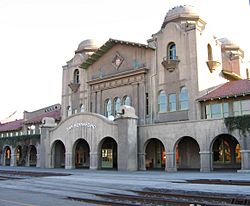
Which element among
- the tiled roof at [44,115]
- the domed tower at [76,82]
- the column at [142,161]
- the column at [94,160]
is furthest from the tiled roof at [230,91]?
the tiled roof at [44,115]

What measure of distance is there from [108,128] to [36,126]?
71.2ft

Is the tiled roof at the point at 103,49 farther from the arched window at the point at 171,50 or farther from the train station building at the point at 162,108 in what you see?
the arched window at the point at 171,50

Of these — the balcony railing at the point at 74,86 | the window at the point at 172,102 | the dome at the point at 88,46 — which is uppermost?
the dome at the point at 88,46

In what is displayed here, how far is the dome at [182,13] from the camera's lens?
37.6 meters

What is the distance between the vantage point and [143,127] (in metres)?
33.1

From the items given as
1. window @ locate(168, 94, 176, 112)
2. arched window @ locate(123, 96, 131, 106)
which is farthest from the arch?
window @ locate(168, 94, 176, 112)

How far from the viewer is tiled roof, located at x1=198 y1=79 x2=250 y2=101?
102 feet

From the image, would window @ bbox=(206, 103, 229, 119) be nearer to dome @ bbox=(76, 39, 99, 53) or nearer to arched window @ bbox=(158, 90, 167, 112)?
arched window @ bbox=(158, 90, 167, 112)

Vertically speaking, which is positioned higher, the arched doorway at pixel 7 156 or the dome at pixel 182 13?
the dome at pixel 182 13

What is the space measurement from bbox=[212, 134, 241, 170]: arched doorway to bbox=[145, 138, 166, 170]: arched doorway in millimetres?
5664

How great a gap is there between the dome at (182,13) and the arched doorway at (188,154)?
13467mm

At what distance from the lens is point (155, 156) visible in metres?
36.6

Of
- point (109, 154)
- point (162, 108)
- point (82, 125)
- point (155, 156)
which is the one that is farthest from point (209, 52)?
point (109, 154)

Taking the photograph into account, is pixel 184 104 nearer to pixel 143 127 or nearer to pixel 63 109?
pixel 143 127
